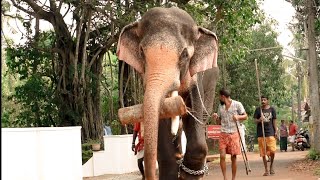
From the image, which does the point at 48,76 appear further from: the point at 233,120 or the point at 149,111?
the point at 149,111

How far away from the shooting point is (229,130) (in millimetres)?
9812

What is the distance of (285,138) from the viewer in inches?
1032

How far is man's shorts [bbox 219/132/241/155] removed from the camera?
31.9ft

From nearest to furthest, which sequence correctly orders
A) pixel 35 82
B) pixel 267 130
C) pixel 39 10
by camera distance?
pixel 267 130, pixel 39 10, pixel 35 82

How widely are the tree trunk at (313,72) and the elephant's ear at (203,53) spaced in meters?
8.80

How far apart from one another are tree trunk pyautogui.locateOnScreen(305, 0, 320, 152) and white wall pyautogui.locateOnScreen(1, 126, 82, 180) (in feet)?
20.0

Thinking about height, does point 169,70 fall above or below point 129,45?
below

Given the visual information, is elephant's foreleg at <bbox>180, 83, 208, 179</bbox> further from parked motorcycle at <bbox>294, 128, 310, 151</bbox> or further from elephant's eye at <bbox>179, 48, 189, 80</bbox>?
parked motorcycle at <bbox>294, 128, 310, 151</bbox>

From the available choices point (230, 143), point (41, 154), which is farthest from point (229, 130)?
point (41, 154)

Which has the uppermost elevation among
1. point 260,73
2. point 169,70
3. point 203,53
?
point 260,73

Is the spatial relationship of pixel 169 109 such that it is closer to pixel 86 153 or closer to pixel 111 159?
pixel 111 159

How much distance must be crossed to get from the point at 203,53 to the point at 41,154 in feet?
15.9

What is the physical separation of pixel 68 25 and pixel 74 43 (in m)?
0.72

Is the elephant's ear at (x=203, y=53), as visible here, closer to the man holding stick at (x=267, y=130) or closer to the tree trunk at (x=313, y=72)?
the man holding stick at (x=267, y=130)
